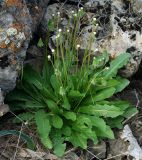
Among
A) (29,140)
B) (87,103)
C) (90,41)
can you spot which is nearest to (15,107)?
(29,140)

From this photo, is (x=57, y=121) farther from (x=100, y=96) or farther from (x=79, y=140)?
→ (x=100, y=96)

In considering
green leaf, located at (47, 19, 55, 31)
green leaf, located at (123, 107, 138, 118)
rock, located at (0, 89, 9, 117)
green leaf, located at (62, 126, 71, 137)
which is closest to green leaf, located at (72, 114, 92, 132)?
green leaf, located at (62, 126, 71, 137)

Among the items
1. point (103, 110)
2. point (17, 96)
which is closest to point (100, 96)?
point (103, 110)

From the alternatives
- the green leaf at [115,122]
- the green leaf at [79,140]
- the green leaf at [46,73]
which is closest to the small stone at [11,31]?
the green leaf at [46,73]

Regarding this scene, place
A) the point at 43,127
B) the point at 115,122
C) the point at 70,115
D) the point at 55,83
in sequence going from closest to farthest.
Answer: the point at 43,127
the point at 70,115
the point at 55,83
the point at 115,122

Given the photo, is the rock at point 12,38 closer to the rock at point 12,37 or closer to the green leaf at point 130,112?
the rock at point 12,37

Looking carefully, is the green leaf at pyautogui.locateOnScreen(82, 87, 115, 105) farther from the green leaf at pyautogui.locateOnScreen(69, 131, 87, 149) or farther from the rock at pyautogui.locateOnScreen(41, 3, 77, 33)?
the rock at pyautogui.locateOnScreen(41, 3, 77, 33)
